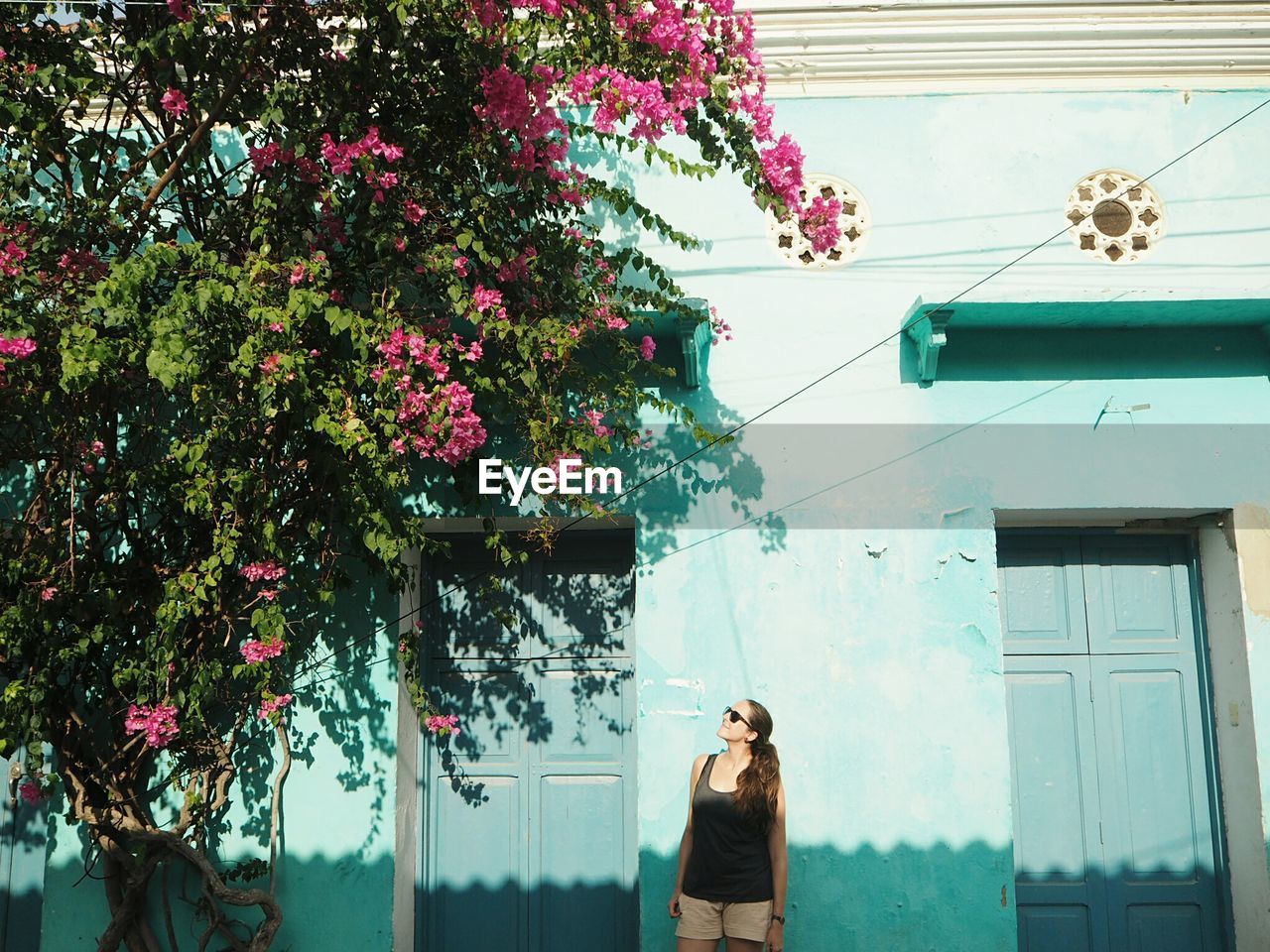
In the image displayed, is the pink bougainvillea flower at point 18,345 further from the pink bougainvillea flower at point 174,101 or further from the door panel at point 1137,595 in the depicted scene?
the door panel at point 1137,595

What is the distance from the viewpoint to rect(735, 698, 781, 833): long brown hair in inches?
162

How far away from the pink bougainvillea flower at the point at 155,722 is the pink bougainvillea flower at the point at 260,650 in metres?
0.32

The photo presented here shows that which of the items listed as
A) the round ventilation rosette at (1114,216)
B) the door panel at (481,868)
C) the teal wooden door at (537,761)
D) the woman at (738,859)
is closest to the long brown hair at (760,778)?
the woman at (738,859)

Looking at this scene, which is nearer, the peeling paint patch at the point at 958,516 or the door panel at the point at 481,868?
the peeling paint patch at the point at 958,516

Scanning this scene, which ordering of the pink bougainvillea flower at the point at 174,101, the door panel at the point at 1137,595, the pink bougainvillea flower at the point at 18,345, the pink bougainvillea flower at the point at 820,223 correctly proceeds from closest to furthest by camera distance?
the pink bougainvillea flower at the point at 18,345, the pink bougainvillea flower at the point at 174,101, the pink bougainvillea flower at the point at 820,223, the door panel at the point at 1137,595

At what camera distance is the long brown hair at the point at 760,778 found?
4.12m

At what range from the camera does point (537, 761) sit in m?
5.06

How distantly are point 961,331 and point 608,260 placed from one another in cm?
158

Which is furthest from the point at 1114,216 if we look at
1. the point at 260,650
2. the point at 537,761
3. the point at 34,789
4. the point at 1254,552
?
the point at 34,789

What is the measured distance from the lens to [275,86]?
391 centimetres

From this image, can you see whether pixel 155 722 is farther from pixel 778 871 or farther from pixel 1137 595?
pixel 1137 595

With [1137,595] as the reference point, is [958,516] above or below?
above

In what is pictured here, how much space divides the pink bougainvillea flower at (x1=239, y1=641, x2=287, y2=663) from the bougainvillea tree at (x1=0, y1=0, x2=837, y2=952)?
0.4 inches

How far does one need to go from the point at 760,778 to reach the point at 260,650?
1.85 meters
